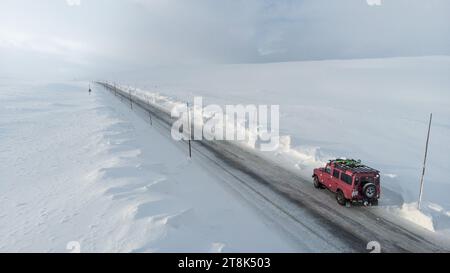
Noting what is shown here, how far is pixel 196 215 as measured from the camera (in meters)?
13.3

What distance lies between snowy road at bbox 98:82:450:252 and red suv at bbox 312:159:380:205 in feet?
1.97

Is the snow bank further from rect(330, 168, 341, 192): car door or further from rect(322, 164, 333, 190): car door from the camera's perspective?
rect(322, 164, 333, 190): car door

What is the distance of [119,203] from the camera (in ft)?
44.7

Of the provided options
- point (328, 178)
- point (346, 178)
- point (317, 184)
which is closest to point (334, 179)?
point (328, 178)

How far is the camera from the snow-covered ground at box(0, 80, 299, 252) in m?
11.1

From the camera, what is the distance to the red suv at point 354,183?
14.8 meters

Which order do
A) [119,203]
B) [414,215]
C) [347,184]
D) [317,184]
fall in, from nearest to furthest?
[119,203]
[414,215]
[347,184]
[317,184]

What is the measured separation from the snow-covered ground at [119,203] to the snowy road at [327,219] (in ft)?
5.20

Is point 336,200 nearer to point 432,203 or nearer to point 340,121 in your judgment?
point 432,203

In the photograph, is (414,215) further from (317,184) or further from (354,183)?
(317,184)

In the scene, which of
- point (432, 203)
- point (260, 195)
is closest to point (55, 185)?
point (260, 195)

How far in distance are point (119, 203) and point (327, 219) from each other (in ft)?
32.9

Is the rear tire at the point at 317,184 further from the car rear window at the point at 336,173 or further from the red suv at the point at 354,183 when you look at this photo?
the car rear window at the point at 336,173
